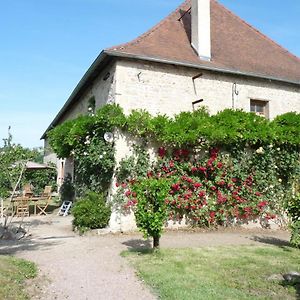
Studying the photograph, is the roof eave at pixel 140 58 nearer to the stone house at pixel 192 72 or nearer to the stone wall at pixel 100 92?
the stone house at pixel 192 72

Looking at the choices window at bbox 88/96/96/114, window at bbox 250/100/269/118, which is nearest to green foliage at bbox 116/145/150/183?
window at bbox 88/96/96/114

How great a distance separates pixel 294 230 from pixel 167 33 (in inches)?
311

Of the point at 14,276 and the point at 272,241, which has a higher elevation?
the point at 272,241

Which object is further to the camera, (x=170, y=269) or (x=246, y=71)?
(x=246, y=71)

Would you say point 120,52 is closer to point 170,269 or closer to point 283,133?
point 283,133

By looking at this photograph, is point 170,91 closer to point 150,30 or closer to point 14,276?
point 150,30

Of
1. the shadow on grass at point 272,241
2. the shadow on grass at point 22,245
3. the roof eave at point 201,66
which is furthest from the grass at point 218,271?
the roof eave at point 201,66

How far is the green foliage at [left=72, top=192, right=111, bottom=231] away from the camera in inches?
366

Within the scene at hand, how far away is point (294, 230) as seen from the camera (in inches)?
301

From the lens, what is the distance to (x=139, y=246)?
7758 millimetres

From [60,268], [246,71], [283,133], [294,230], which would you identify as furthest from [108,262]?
[246,71]

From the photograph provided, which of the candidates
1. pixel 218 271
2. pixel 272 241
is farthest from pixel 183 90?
pixel 218 271

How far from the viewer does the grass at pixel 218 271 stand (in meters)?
4.80

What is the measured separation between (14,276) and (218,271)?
3.15 m
